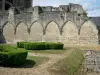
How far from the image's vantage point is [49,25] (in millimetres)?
34875

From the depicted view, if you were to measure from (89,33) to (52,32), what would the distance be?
5.42 meters

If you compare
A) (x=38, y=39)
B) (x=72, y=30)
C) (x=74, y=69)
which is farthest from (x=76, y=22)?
(x=74, y=69)

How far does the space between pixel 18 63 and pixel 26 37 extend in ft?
70.3

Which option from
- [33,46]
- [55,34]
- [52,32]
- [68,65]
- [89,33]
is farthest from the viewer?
[52,32]

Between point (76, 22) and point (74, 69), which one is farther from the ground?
point (76, 22)

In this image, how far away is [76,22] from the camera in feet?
108

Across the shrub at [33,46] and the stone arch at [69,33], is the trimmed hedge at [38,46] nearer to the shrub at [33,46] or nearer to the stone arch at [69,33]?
the shrub at [33,46]

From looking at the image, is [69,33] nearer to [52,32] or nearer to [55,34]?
[55,34]

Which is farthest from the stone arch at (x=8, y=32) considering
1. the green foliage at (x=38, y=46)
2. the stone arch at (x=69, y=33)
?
the green foliage at (x=38, y=46)

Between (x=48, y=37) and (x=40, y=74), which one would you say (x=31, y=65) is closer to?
(x=40, y=74)

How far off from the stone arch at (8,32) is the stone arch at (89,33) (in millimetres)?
10886

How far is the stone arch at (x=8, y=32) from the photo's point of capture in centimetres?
3728

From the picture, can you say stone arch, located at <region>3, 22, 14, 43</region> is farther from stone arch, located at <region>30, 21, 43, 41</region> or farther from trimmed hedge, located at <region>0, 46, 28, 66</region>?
trimmed hedge, located at <region>0, 46, 28, 66</region>

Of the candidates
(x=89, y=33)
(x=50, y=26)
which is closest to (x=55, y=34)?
(x=50, y=26)
